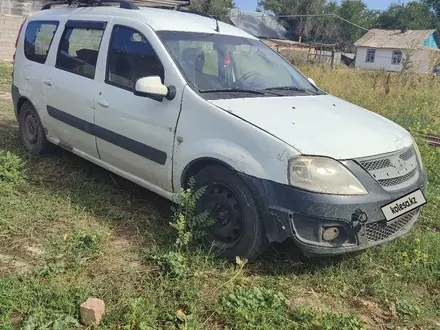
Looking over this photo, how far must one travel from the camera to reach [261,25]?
55.6 m

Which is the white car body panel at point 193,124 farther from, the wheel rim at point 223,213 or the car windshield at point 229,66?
the wheel rim at point 223,213

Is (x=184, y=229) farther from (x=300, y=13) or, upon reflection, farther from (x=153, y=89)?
(x=300, y=13)

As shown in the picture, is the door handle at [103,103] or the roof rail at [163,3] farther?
the roof rail at [163,3]

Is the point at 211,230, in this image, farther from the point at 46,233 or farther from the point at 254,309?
the point at 46,233

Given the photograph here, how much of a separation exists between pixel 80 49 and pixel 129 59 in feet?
2.78

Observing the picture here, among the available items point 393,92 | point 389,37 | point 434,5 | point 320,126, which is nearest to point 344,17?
point 434,5

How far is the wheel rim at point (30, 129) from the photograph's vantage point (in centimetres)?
546

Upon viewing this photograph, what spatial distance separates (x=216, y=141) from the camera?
3270mm

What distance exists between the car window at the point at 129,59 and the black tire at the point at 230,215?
A: 0.96m

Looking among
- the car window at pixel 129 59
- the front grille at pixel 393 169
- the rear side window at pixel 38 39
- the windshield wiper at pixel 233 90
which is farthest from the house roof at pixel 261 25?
the front grille at pixel 393 169

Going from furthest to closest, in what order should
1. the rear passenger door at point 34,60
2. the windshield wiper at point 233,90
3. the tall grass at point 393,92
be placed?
the tall grass at point 393,92 → the rear passenger door at point 34,60 → the windshield wiper at point 233,90

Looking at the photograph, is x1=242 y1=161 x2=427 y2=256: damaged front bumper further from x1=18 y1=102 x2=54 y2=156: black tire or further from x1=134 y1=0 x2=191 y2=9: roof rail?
x1=134 y1=0 x2=191 y2=9: roof rail

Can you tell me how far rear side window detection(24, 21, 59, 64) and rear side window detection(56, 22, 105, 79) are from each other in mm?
296

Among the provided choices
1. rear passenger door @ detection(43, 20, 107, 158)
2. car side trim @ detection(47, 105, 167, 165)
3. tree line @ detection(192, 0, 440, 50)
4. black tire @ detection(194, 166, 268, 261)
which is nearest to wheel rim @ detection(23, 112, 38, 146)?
rear passenger door @ detection(43, 20, 107, 158)
